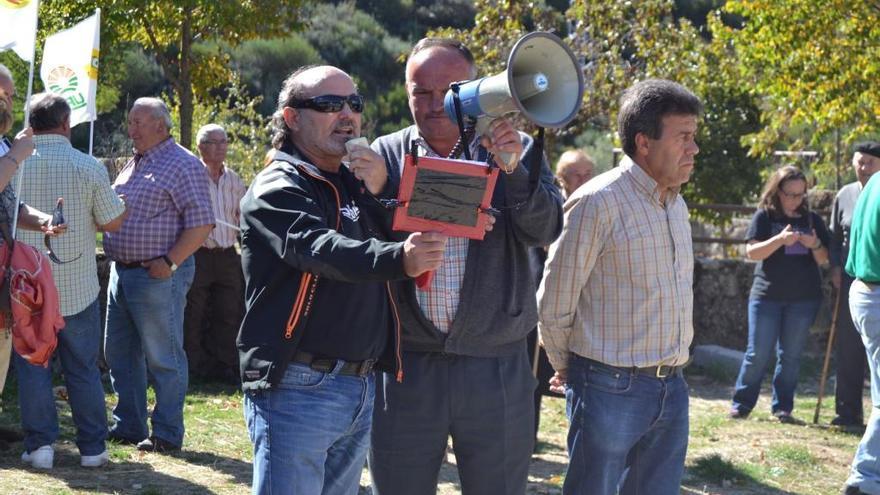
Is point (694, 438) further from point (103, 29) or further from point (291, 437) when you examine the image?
point (103, 29)

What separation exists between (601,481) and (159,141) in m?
3.69

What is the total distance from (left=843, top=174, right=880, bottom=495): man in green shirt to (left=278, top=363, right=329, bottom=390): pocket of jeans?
3.87 meters

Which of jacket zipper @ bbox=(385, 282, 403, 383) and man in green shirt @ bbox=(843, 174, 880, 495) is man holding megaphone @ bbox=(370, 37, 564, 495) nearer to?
jacket zipper @ bbox=(385, 282, 403, 383)

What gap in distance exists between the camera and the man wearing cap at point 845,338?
29.4 ft

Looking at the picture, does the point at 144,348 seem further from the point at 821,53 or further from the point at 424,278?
the point at 821,53

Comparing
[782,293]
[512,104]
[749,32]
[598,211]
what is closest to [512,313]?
[598,211]

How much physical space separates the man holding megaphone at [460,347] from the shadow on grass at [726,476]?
3.34 metres

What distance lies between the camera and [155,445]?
683 cm

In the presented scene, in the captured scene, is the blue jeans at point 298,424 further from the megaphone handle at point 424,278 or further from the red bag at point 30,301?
the red bag at point 30,301

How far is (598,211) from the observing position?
4285 mm

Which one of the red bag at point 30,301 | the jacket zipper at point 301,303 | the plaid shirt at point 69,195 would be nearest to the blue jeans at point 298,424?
the jacket zipper at point 301,303

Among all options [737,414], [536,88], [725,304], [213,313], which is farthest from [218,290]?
[536,88]

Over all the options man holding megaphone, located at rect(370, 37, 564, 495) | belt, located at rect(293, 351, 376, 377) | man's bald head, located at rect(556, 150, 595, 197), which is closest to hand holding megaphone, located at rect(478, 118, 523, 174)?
man holding megaphone, located at rect(370, 37, 564, 495)

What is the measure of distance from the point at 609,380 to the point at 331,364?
1220 millimetres
